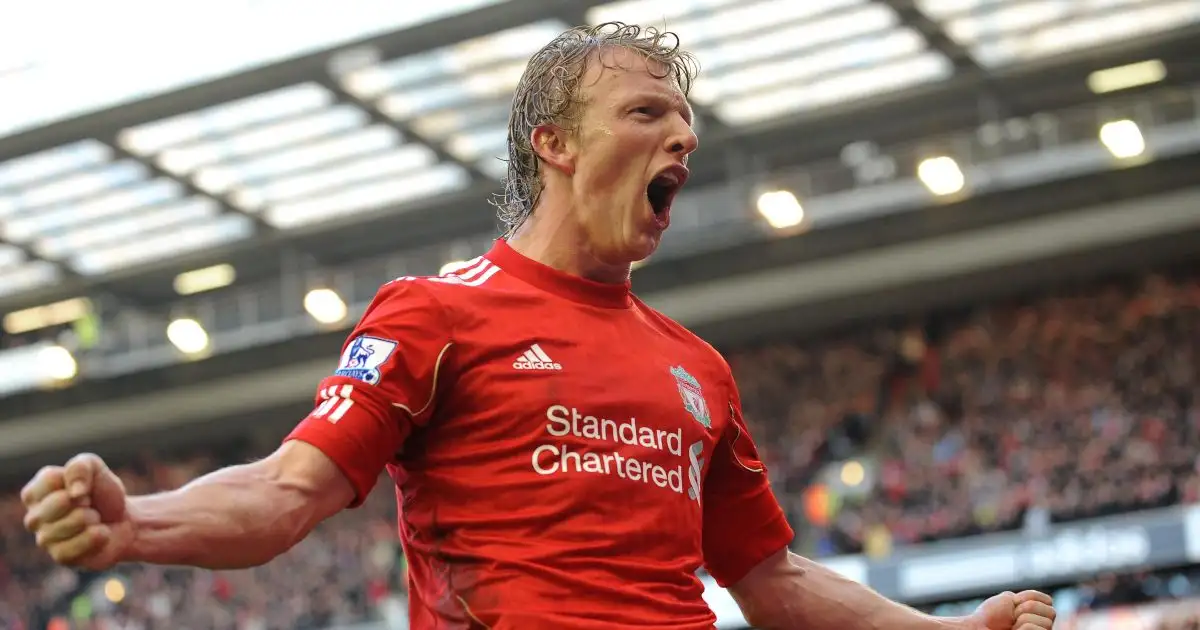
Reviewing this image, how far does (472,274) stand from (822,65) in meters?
16.7

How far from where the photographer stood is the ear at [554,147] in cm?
306

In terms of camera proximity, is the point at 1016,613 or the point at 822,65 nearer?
the point at 1016,613

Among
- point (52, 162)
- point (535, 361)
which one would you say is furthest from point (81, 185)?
point (535, 361)

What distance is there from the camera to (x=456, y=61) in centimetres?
1878

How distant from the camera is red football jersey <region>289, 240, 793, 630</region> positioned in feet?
8.75

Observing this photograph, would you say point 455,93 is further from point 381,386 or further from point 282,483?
point 282,483

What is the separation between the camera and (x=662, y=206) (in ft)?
10.0

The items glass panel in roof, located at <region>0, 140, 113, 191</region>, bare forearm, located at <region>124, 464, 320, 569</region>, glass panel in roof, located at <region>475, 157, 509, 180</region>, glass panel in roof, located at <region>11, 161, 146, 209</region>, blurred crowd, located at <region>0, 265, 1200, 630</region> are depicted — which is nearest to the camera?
bare forearm, located at <region>124, 464, 320, 569</region>

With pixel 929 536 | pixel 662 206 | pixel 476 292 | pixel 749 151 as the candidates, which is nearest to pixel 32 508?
pixel 476 292

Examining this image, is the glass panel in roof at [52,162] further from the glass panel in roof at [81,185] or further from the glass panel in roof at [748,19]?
the glass panel in roof at [748,19]

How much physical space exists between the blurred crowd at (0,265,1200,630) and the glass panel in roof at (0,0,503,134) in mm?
6334

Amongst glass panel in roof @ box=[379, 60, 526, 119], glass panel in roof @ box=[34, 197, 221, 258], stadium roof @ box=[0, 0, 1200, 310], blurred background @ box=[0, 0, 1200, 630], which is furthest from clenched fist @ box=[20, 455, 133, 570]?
glass panel in roof @ box=[34, 197, 221, 258]

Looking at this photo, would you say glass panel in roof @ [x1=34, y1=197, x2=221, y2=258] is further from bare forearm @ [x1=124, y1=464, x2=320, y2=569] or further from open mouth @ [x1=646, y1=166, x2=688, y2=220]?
bare forearm @ [x1=124, y1=464, x2=320, y2=569]

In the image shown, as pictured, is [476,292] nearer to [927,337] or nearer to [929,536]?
[929,536]
